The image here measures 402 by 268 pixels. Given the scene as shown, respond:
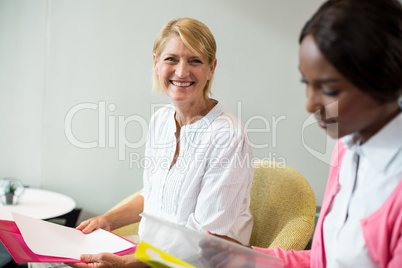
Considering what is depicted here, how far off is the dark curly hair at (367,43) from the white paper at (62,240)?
1.04 meters

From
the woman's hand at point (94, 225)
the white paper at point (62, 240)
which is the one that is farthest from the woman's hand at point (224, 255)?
the woman's hand at point (94, 225)

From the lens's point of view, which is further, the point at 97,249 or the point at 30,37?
the point at 30,37

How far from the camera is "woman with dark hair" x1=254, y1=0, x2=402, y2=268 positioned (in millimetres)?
675

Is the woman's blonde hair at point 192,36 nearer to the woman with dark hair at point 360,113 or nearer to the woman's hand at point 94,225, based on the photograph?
the woman's hand at point 94,225

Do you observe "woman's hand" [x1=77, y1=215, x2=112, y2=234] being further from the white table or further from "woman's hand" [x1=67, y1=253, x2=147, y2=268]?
the white table

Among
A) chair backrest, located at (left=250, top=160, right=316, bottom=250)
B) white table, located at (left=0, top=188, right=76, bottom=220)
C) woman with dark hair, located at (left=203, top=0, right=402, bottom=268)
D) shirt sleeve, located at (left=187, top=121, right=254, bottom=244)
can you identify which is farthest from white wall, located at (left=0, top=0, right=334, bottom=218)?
woman with dark hair, located at (left=203, top=0, right=402, bottom=268)

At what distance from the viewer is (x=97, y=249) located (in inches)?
57.5

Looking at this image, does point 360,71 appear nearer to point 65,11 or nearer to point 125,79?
point 125,79

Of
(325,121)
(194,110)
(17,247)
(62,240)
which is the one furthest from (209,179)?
(325,121)

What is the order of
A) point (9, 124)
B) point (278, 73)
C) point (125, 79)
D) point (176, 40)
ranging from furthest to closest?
point (9, 124) → point (125, 79) → point (278, 73) → point (176, 40)

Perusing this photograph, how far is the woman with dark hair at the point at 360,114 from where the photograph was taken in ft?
2.22

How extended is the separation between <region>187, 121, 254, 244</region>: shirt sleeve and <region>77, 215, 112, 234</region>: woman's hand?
1.23 ft

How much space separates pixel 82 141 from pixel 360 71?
2.35 meters

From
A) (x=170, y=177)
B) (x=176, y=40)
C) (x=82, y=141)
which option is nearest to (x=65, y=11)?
(x=82, y=141)
